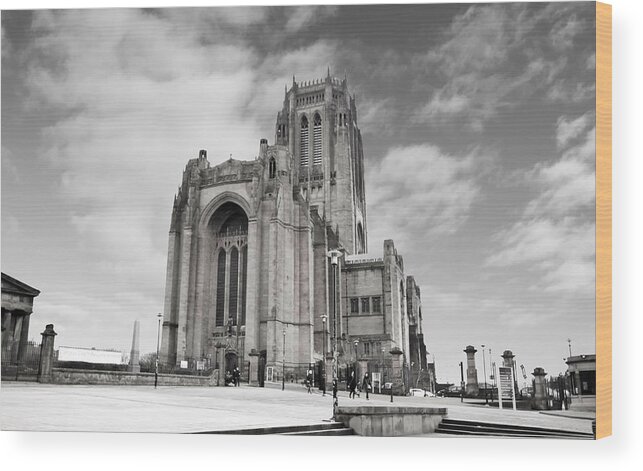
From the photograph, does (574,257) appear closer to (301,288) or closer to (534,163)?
(534,163)

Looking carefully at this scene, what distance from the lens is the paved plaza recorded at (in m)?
12.8

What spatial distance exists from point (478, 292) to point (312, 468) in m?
5.73

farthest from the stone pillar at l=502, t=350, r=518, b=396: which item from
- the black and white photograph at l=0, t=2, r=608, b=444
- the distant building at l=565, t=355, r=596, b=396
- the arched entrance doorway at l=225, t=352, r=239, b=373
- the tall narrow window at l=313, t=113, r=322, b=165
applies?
the tall narrow window at l=313, t=113, r=322, b=165

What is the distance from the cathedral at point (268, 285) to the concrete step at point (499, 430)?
50.1 ft

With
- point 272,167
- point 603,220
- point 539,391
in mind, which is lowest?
point 539,391

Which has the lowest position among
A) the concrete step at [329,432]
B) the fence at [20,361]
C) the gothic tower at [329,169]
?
the concrete step at [329,432]

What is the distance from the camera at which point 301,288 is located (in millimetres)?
34625

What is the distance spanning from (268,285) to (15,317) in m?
17.8

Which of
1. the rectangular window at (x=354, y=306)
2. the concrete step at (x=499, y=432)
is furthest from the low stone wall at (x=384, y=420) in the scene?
the rectangular window at (x=354, y=306)

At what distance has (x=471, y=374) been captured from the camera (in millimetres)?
17484

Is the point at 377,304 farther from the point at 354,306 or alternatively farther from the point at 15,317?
the point at 15,317

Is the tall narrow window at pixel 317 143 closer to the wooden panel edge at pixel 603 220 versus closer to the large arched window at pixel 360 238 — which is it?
the large arched window at pixel 360 238

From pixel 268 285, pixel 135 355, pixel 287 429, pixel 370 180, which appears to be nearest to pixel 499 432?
pixel 287 429

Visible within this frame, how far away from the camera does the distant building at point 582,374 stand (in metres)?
12.9
